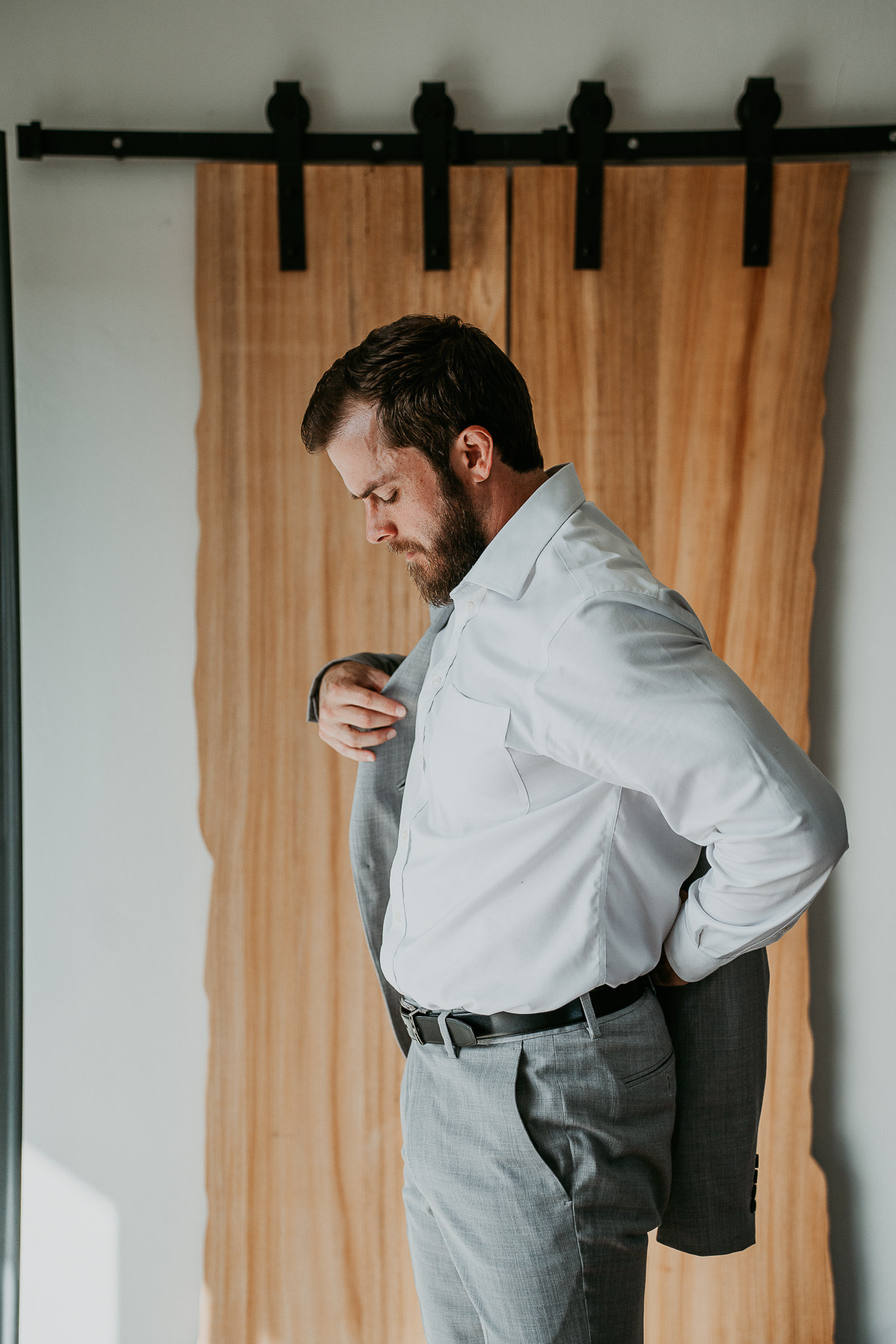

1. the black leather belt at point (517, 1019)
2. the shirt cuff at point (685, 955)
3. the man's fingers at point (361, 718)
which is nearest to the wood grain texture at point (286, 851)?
the man's fingers at point (361, 718)

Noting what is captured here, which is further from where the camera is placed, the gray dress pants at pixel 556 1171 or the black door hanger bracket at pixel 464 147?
the black door hanger bracket at pixel 464 147

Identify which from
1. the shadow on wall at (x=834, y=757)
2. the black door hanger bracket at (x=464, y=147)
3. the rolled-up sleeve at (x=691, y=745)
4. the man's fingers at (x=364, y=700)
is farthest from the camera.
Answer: the shadow on wall at (x=834, y=757)

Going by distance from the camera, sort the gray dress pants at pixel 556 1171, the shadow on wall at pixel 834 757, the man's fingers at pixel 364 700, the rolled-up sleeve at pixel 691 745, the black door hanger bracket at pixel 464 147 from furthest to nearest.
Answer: the shadow on wall at pixel 834 757 → the black door hanger bracket at pixel 464 147 → the man's fingers at pixel 364 700 → the gray dress pants at pixel 556 1171 → the rolled-up sleeve at pixel 691 745

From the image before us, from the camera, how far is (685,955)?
3.33ft

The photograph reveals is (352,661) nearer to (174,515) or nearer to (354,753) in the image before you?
(354,753)

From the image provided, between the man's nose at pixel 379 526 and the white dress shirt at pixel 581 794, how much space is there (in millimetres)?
155

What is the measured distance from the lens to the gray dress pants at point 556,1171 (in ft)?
3.09

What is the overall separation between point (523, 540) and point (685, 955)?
0.51 meters

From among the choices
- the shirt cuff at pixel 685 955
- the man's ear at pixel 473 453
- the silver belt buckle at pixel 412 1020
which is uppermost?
the man's ear at pixel 473 453

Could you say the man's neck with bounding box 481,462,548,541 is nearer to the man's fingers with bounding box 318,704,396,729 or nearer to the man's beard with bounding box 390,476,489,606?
the man's beard with bounding box 390,476,489,606

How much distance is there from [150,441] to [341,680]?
728mm

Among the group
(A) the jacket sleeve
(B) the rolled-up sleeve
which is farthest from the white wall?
(B) the rolled-up sleeve

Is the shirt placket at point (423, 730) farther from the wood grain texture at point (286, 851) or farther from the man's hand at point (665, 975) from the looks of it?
the wood grain texture at point (286, 851)

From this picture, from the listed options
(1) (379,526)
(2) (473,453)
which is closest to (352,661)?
(1) (379,526)
